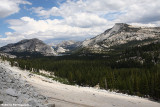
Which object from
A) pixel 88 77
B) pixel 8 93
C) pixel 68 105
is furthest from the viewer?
pixel 88 77

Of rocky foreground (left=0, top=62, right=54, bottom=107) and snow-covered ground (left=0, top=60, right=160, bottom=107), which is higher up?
rocky foreground (left=0, top=62, right=54, bottom=107)

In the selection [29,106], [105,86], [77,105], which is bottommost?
[105,86]

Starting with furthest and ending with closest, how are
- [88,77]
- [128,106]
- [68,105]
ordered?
[88,77] → [128,106] → [68,105]

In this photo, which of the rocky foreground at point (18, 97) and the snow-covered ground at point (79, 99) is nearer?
the rocky foreground at point (18, 97)

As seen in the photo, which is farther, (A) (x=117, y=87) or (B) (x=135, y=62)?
(B) (x=135, y=62)

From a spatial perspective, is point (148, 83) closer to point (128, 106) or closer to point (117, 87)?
point (117, 87)

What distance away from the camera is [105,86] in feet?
297

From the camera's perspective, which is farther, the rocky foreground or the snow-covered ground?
the snow-covered ground

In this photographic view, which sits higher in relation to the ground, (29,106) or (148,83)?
(29,106)

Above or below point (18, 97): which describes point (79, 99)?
below

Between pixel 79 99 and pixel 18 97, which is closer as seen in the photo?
pixel 18 97

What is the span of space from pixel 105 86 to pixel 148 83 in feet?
87.6

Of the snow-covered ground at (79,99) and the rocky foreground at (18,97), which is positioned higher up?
the rocky foreground at (18,97)

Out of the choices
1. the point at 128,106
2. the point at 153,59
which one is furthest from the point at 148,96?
the point at 153,59
